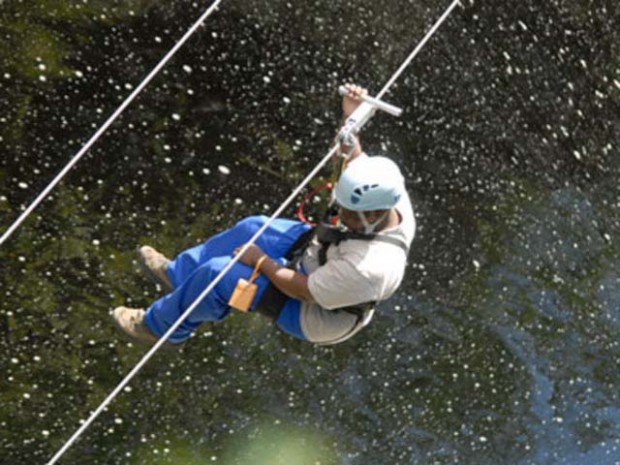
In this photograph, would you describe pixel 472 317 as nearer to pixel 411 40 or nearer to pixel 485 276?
pixel 485 276

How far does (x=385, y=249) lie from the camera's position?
12.4 ft

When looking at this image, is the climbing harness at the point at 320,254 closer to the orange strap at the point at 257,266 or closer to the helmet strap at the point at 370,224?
the helmet strap at the point at 370,224

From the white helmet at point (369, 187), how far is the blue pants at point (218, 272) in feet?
1.63

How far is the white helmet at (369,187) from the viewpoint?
365 centimetres

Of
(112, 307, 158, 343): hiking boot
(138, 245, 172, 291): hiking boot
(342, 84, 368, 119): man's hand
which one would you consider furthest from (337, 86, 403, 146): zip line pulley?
(112, 307, 158, 343): hiking boot

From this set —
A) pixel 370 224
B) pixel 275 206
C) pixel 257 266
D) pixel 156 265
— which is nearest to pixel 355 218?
pixel 370 224

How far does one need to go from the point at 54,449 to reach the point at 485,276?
2867mm

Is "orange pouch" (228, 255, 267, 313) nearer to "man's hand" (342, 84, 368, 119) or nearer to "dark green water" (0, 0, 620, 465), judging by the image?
"man's hand" (342, 84, 368, 119)

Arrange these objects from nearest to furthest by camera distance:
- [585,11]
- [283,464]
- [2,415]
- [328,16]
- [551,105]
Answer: [2,415]
[283,464]
[328,16]
[551,105]
[585,11]

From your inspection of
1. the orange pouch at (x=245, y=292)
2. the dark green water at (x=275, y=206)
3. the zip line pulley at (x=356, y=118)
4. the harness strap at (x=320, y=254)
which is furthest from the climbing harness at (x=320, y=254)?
the dark green water at (x=275, y=206)

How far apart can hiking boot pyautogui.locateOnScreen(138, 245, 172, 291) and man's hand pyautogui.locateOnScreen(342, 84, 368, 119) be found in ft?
3.09

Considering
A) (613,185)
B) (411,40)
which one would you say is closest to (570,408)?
(613,185)

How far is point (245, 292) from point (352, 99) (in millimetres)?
737

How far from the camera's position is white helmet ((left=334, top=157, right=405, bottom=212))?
3646 millimetres
